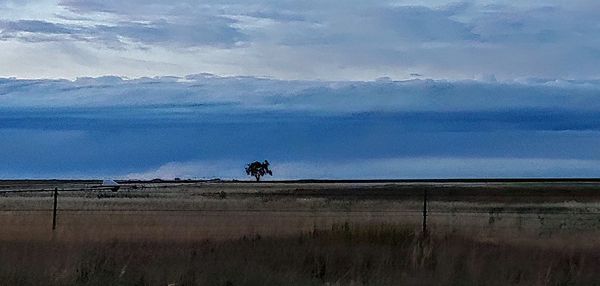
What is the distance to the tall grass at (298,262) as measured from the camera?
43.9ft

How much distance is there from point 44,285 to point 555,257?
28.7ft

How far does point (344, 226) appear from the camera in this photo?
2059 cm

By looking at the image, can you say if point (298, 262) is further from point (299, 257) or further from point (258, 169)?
point (258, 169)

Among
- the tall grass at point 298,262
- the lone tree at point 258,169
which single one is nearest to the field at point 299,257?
the tall grass at point 298,262

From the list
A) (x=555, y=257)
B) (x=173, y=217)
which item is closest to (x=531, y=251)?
(x=555, y=257)

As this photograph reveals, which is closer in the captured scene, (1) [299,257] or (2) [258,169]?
(1) [299,257]

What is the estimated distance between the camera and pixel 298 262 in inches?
611

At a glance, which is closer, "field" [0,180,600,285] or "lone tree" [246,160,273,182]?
"field" [0,180,600,285]

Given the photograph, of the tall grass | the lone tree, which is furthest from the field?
the lone tree

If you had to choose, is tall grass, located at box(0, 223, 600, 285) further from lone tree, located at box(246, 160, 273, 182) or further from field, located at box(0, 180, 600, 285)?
lone tree, located at box(246, 160, 273, 182)

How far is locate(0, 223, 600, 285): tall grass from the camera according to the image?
43.9ft

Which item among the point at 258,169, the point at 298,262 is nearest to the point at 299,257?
the point at 298,262

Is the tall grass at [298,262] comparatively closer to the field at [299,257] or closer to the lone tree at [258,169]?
the field at [299,257]

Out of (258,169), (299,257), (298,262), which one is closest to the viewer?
(298,262)
